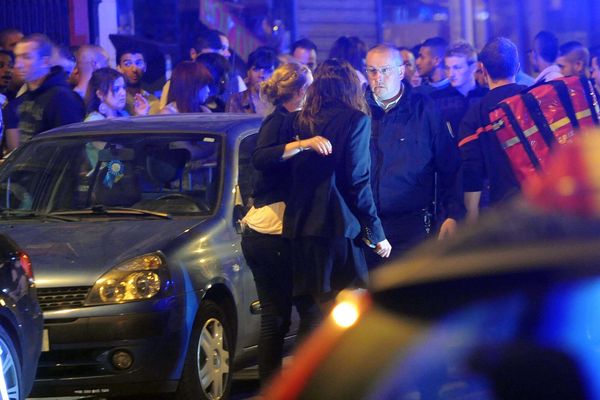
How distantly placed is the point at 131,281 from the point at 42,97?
3561 millimetres

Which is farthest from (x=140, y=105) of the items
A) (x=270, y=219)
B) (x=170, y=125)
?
(x=270, y=219)

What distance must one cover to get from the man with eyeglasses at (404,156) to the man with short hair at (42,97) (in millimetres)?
3164

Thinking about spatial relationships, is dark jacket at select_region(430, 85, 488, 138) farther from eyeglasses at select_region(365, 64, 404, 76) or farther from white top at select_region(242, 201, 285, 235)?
white top at select_region(242, 201, 285, 235)

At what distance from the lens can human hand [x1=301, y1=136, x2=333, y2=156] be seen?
6180 millimetres

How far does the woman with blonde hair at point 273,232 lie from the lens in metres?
6.41

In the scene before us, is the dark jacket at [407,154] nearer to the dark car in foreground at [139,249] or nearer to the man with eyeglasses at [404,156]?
the man with eyeglasses at [404,156]

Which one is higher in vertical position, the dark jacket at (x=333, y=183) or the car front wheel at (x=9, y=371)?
the dark jacket at (x=333, y=183)

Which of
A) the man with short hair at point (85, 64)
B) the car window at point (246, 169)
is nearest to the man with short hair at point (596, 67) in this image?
the car window at point (246, 169)

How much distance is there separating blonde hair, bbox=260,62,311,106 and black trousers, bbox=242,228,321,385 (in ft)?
2.26

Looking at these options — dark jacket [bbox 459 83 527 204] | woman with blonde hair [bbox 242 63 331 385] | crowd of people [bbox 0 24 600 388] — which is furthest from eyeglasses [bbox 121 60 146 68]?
woman with blonde hair [bbox 242 63 331 385]

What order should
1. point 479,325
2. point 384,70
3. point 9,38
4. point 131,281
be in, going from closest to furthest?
point 479,325, point 131,281, point 384,70, point 9,38

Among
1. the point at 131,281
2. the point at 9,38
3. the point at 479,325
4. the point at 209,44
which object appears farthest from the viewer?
the point at 9,38

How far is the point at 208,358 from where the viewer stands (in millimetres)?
6961

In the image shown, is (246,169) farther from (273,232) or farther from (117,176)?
(273,232)
